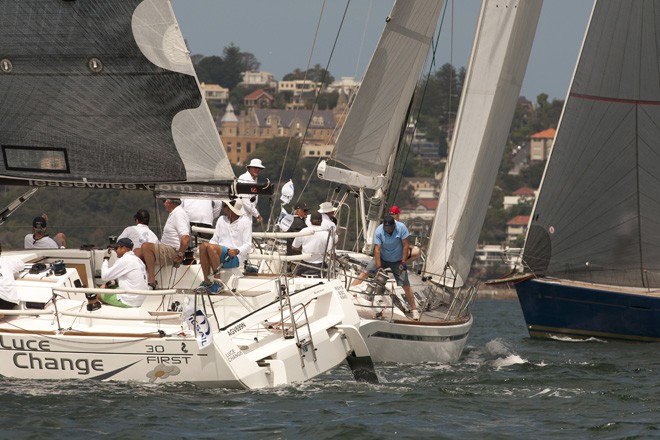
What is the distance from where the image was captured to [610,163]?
18.4 meters

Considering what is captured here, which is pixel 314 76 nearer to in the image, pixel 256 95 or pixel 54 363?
pixel 256 95

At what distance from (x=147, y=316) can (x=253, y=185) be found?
130 centimetres

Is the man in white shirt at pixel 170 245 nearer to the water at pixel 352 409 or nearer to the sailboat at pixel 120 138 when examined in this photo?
the sailboat at pixel 120 138

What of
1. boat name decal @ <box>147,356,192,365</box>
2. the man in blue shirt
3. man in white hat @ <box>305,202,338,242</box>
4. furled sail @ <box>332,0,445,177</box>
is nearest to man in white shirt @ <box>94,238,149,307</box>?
boat name decal @ <box>147,356,192,365</box>

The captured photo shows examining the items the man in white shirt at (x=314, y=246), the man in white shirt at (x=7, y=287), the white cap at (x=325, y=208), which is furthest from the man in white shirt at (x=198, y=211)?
the man in white shirt at (x=7, y=287)

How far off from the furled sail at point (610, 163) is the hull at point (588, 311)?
320 millimetres

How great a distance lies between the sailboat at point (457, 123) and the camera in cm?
1523

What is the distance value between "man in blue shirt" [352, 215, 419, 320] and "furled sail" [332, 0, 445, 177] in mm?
2058

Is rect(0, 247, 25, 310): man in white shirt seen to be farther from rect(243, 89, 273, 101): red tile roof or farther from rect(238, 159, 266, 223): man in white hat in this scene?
rect(243, 89, 273, 101): red tile roof

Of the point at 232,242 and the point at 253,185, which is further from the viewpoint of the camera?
the point at 232,242

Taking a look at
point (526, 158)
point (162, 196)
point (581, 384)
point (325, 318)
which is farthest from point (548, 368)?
point (526, 158)

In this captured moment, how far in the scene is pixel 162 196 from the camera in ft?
37.6

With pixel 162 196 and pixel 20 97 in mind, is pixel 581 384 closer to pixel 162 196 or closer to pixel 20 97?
pixel 162 196

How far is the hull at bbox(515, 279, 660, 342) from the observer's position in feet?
59.2
